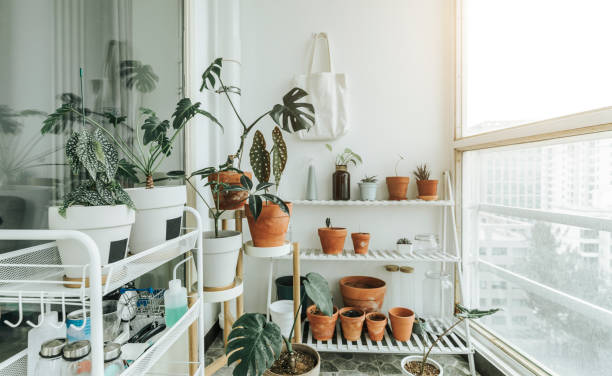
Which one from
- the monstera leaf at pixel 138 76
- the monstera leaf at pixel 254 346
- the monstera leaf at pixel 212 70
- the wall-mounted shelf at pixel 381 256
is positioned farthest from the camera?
the wall-mounted shelf at pixel 381 256

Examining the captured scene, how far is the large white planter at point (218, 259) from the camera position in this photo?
1246 mm

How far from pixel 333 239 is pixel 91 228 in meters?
1.38

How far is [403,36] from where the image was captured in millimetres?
2027

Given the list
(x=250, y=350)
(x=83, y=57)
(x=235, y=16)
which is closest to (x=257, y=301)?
(x=250, y=350)

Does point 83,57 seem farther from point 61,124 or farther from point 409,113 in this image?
point 409,113

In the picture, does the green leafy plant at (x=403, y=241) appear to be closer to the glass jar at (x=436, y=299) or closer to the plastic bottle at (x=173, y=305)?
the glass jar at (x=436, y=299)

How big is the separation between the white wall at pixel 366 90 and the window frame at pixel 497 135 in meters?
0.07

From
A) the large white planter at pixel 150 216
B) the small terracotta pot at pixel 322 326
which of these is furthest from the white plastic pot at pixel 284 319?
the large white planter at pixel 150 216

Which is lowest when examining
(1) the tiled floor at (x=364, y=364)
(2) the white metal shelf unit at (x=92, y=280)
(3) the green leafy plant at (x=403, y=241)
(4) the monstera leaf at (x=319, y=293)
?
(1) the tiled floor at (x=364, y=364)

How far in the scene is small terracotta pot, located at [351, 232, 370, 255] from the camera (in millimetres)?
1896

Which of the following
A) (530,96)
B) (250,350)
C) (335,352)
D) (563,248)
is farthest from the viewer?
(335,352)

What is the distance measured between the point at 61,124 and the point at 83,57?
0.77 ft

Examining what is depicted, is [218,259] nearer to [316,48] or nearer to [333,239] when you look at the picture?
[333,239]

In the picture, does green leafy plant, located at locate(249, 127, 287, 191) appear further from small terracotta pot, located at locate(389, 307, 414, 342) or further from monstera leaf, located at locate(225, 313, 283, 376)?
small terracotta pot, located at locate(389, 307, 414, 342)
